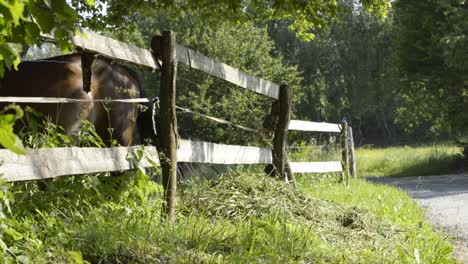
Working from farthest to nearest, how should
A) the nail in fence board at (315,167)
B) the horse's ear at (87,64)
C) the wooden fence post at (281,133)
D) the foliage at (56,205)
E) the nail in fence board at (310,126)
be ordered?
1. the nail in fence board at (310,126)
2. the nail in fence board at (315,167)
3. the wooden fence post at (281,133)
4. the horse's ear at (87,64)
5. the foliage at (56,205)

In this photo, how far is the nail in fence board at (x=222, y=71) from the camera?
6215mm

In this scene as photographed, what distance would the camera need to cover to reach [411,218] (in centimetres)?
818

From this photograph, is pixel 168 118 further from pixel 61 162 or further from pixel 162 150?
pixel 61 162

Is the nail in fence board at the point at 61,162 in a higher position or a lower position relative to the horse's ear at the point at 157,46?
lower

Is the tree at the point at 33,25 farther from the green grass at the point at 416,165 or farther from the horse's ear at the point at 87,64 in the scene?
the green grass at the point at 416,165

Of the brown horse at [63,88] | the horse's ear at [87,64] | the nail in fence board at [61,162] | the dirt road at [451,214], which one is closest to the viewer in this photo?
the nail in fence board at [61,162]

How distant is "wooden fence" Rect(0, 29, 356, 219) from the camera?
164 inches

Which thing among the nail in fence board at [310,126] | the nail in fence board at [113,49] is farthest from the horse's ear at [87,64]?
the nail in fence board at [310,126]

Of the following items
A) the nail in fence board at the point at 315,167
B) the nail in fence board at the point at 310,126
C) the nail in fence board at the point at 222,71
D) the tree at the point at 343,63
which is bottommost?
the nail in fence board at the point at 315,167

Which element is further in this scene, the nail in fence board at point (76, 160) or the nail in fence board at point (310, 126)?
the nail in fence board at point (310, 126)

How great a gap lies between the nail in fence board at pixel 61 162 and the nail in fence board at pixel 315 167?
18.8ft

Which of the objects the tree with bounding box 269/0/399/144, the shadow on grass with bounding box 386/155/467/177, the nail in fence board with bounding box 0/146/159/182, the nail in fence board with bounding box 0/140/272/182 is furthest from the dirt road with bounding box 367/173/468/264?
the tree with bounding box 269/0/399/144

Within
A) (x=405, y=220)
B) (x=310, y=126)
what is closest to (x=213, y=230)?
(x=405, y=220)

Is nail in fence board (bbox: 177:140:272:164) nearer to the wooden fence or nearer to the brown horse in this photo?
the wooden fence
